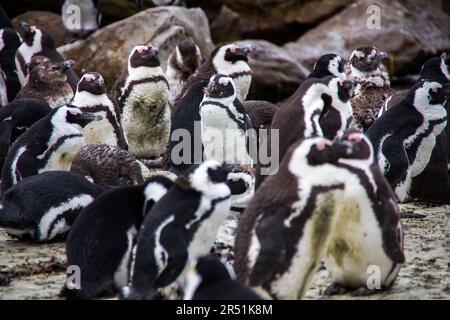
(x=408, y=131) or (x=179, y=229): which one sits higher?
(x=179, y=229)

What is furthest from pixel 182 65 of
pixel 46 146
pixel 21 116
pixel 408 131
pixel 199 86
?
pixel 46 146

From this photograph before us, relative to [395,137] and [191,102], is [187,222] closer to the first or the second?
[395,137]

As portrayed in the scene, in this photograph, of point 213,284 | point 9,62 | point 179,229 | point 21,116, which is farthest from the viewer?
point 9,62

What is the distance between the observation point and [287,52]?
1480 cm

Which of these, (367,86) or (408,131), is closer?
(408,131)

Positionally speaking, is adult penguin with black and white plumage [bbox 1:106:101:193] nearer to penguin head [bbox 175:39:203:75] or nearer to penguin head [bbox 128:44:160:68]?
penguin head [bbox 128:44:160:68]

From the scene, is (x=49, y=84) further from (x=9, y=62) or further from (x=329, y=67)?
(x=329, y=67)

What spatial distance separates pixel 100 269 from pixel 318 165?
1.28 m

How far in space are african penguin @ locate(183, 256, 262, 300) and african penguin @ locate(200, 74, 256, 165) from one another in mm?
3464

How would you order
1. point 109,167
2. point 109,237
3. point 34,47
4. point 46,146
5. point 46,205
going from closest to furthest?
point 109,237, point 46,205, point 46,146, point 109,167, point 34,47

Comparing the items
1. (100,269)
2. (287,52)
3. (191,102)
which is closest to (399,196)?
(191,102)

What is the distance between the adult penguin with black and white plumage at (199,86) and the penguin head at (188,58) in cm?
108

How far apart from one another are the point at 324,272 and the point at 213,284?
1.58 m

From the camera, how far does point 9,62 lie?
1260 cm
